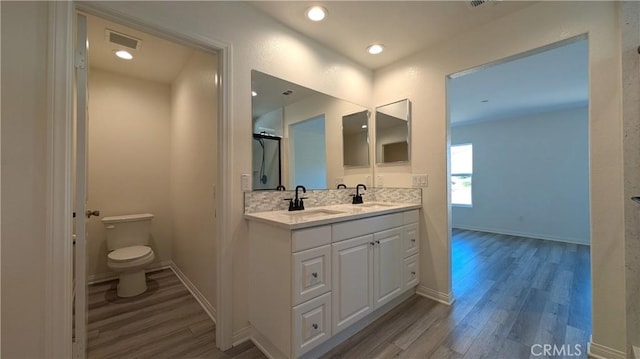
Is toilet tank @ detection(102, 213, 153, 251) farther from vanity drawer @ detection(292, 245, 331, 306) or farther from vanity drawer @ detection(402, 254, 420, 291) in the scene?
vanity drawer @ detection(402, 254, 420, 291)

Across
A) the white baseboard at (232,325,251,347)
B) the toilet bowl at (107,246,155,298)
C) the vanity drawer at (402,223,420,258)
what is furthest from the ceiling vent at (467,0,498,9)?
the toilet bowl at (107,246,155,298)

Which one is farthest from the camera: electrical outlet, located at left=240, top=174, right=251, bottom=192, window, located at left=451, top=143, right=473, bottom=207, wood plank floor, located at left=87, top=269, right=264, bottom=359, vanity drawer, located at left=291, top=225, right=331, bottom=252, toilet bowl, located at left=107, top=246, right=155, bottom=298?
window, located at left=451, top=143, right=473, bottom=207

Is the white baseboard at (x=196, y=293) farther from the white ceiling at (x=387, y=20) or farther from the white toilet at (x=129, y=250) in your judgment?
the white ceiling at (x=387, y=20)

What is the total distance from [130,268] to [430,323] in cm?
273

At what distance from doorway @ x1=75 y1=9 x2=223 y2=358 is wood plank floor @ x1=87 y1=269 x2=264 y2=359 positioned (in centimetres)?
16

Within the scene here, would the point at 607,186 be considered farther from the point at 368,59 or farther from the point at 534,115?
the point at 534,115

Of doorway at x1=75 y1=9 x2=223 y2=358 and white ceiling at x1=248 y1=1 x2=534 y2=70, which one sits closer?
white ceiling at x1=248 y1=1 x2=534 y2=70

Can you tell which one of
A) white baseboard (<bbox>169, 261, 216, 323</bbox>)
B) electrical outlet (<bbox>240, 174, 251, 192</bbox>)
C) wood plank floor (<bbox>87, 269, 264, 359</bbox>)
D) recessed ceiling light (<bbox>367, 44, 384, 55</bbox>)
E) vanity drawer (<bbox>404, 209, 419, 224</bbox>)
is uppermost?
recessed ceiling light (<bbox>367, 44, 384, 55</bbox>)

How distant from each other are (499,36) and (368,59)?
1.15 metres

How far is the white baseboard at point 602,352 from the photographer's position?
1.45m

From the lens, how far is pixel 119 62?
102 inches

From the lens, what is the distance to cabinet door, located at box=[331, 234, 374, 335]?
1561mm

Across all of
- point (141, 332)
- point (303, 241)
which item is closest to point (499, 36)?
point (303, 241)

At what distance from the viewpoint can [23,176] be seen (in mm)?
1102
